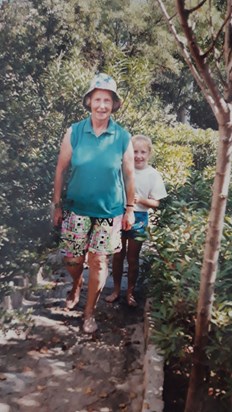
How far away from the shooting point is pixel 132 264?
162 inches

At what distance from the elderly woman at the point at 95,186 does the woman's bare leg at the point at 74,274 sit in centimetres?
1

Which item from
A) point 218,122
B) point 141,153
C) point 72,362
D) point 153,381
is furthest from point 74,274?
point 218,122

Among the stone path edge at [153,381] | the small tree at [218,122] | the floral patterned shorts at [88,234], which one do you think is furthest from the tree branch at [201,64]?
the floral patterned shorts at [88,234]

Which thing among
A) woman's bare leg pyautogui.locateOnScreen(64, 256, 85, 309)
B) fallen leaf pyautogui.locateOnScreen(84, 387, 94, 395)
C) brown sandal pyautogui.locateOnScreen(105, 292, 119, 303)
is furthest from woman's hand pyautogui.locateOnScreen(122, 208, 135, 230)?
fallen leaf pyautogui.locateOnScreen(84, 387, 94, 395)

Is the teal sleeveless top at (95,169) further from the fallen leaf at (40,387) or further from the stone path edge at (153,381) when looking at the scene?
the fallen leaf at (40,387)

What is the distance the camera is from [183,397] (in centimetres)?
304

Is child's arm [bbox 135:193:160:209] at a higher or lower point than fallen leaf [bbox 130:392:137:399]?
higher

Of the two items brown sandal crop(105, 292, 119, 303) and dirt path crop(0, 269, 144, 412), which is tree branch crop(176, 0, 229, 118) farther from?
brown sandal crop(105, 292, 119, 303)

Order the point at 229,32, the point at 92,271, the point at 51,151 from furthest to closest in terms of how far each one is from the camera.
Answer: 1. the point at 51,151
2. the point at 92,271
3. the point at 229,32

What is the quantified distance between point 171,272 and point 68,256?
3.49ft

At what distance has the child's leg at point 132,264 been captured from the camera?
13.3ft

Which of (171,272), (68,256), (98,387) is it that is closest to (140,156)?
(68,256)

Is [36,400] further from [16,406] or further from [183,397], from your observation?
[183,397]

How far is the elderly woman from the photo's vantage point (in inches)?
135
